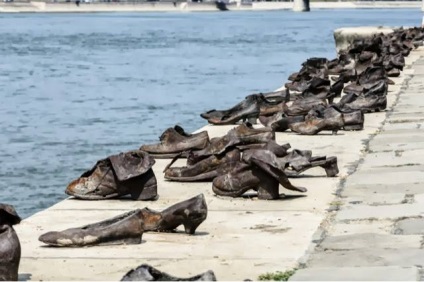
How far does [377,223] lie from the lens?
7.98 meters

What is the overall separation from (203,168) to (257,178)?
3.44 ft

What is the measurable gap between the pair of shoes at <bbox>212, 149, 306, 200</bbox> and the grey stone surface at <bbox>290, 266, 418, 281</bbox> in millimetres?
2289

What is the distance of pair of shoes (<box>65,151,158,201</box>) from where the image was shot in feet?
29.7

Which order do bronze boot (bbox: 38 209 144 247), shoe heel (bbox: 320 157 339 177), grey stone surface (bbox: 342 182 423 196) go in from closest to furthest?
bronze boot (bbox: 38 209 144 247), grey stone surface (bbox: 342 182 423 196), shoe heel (bbox: 320 157 339 177)

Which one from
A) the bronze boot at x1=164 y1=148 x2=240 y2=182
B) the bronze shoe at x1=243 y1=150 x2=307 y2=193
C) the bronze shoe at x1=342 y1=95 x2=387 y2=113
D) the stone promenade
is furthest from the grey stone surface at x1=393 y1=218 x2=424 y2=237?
the bronze shoe at x1=342 y1=95 x2=387 y2=113

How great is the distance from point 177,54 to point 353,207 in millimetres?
59579

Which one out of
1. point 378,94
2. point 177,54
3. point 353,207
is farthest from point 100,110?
point 177,54

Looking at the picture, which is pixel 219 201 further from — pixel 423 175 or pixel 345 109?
pixel 345 109

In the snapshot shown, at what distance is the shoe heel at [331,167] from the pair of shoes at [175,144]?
4.71 ft

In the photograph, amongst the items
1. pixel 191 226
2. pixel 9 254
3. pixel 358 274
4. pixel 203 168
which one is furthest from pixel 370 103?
pixel 9 254

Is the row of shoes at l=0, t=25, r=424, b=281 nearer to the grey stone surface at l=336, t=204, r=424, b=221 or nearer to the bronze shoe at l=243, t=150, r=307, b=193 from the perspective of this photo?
the bronze shoe at l=243, t=150, r=307, b=193

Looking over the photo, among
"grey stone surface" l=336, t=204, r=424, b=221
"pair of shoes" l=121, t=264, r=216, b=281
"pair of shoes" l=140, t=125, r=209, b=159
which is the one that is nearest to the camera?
"pair of shoes" l=121, t=264, r=216, b=281

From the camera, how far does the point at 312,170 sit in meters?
10.5

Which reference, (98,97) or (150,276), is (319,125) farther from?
(98,97)
